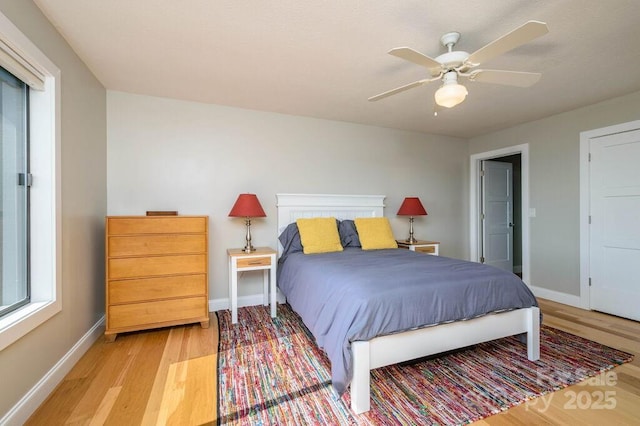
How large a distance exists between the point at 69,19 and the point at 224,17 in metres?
1.00

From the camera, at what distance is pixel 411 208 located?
3758mm

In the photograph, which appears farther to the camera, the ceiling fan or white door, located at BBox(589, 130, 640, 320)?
white door, located at BBox(589, 130, 640, 320)

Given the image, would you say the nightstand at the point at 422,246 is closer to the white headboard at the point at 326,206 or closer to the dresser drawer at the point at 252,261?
the white headboard at the point at 326,206

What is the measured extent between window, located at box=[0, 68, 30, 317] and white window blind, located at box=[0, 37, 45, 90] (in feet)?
0.18

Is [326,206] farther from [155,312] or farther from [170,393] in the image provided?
[170,393]

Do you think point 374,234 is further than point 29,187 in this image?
Yes

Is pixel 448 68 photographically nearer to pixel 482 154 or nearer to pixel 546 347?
pixel 546 347

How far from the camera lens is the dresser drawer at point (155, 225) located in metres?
2.33

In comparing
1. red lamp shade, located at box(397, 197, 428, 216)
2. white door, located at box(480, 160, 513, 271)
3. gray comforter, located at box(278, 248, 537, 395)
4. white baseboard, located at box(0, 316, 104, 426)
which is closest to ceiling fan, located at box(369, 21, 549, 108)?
gray comforter, located at box(278, 248, 537, 395)

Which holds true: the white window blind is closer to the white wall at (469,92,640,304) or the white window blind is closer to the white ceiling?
the white ceiling

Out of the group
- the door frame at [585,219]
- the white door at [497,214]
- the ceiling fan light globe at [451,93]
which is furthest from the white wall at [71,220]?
the white door at [497,214]

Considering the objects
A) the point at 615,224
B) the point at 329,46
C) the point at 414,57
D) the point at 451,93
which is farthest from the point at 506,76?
the point at 615,224

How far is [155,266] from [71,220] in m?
0.70

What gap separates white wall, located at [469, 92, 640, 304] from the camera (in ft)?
10.6
